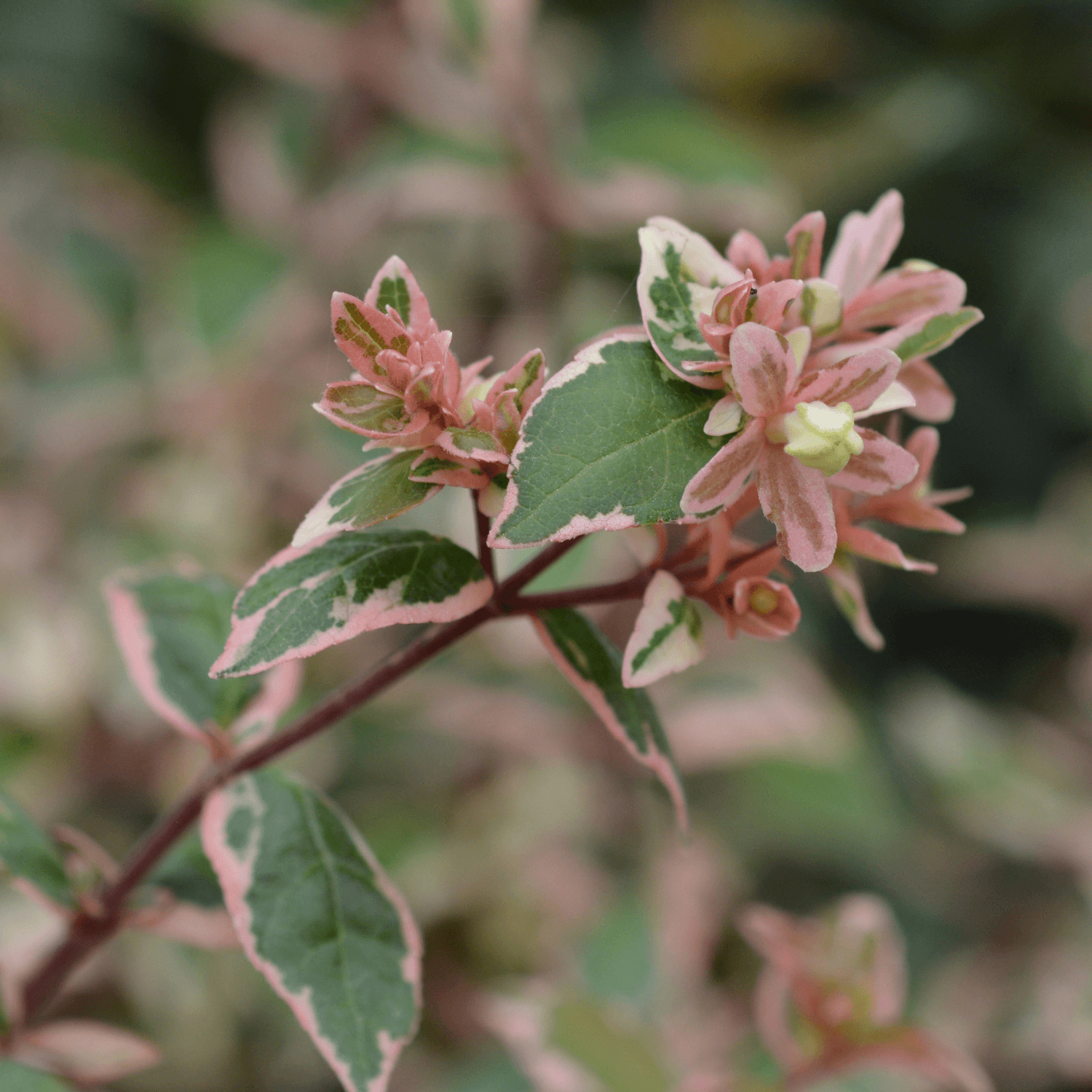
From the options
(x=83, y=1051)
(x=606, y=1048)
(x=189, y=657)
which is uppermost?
(x=189, y=657)

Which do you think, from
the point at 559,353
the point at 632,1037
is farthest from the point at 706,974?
the point at 559,353

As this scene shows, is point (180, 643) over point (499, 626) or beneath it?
over

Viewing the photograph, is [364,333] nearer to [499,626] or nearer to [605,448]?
[605,448]

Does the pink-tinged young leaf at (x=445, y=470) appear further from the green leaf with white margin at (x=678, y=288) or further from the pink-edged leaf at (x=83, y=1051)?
the pink-edged leaf at (x=83, y=1051)

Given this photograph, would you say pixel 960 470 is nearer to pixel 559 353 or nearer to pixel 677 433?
pixel 559 353

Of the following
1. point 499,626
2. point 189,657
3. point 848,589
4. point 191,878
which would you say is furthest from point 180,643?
point 499,626
